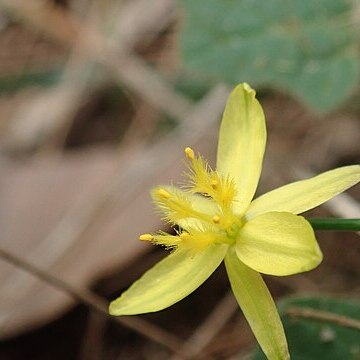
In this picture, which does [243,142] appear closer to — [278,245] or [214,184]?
[214,184]

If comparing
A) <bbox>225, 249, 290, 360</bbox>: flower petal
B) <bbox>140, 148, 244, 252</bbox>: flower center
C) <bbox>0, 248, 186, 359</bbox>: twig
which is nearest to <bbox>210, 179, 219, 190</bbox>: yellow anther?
<bbox>140, 148, 244, 252</bbox>: flower center

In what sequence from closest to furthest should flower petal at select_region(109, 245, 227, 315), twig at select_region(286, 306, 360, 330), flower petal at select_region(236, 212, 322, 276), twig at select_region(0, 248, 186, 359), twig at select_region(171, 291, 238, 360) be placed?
flower petal at select_region(236, 212, 322, 276) → flower petal at select_region(109, 245, 227, 315) → twig at select_region(286, 306, 360, 330) → twig at select_region(0, 248, 186, 359) → twig at select_region(171, 291, 238, 360)

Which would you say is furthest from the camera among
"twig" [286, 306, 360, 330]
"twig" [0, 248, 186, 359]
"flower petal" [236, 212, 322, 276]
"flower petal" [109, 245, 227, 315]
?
"twig" [0, 248, 186, 359]

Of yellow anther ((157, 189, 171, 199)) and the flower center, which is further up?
yellow anther ((157, 189, 171, 199))

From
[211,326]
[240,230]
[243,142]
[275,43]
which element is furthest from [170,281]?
[275,43]

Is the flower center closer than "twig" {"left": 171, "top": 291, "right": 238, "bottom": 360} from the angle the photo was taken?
Yes

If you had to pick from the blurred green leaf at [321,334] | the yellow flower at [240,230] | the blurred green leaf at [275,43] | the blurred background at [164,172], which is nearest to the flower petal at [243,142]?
the yellow flower at [240,230]

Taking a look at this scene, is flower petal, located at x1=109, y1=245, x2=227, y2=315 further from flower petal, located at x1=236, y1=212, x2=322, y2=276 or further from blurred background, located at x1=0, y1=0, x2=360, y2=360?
blurred background, located at x1=0, y1=0, x2=360, y2=360

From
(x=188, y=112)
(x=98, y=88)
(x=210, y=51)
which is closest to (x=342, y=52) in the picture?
(x=210, y=51)
